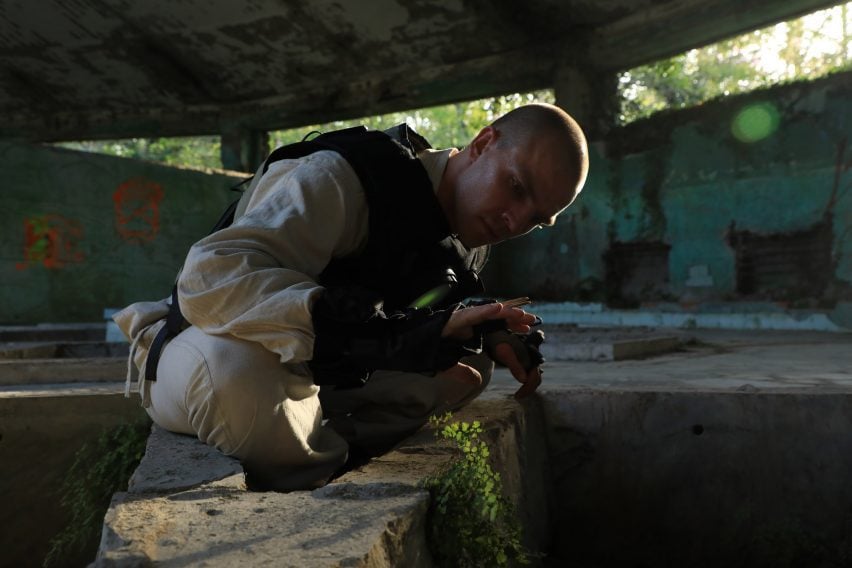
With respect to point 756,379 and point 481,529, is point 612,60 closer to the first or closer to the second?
point 756,379

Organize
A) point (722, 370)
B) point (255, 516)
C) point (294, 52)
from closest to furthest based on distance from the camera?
point (255, 516)
point (722, 370)
point (294, 52)

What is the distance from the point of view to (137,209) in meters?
7.85

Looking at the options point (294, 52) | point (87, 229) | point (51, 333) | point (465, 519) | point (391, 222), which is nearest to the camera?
point (465, 519)

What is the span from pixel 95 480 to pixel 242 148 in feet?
29.6

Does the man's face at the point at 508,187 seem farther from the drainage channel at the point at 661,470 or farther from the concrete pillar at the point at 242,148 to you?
the concrete pillar at the point at 242,148

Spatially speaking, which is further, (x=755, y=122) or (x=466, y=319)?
(x=755, y=122)

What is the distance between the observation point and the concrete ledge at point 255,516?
954 mm

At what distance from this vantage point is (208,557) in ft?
3.09

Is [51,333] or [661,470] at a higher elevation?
[51,333]

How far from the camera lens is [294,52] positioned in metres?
9.07

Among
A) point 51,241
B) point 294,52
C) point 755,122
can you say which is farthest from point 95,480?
point 294,52

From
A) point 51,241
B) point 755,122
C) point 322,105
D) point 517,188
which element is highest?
point 322,105

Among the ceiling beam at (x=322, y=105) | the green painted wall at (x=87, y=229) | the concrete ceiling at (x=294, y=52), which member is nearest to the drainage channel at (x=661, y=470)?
the concrete ceiling at (x=294, y=52)

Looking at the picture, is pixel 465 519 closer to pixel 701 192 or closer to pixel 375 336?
pixel 375 336
